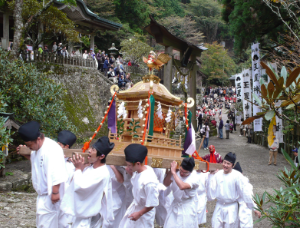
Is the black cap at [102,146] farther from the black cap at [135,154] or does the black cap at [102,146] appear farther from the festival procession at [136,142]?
the black cap at [135,154]

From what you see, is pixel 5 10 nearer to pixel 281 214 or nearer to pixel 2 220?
pixel 2 220

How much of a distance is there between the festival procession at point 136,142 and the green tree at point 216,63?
17.6 meters

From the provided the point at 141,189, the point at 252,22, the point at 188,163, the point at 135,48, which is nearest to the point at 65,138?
the point at 141,189

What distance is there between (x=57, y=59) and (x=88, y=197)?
13087mm

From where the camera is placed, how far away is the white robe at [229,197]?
4.61 meters

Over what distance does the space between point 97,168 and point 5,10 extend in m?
14.7

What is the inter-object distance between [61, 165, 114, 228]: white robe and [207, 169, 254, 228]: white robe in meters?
2.06

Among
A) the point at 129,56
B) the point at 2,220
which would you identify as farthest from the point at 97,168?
the point at 129,56

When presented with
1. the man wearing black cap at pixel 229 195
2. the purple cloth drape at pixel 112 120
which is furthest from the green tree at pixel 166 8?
the man wearing black cap at pixel 229 195

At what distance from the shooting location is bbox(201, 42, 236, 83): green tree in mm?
37000

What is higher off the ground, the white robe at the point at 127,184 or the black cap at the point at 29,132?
the black cap at the point at 29,132

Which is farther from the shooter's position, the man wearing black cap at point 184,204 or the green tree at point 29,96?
the green tree at point 29,96

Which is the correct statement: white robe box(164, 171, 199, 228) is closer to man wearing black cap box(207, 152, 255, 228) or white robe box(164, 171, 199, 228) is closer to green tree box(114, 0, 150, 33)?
man wearing black cap box(207, 152, 255, 228)

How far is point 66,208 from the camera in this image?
362 centimetres
